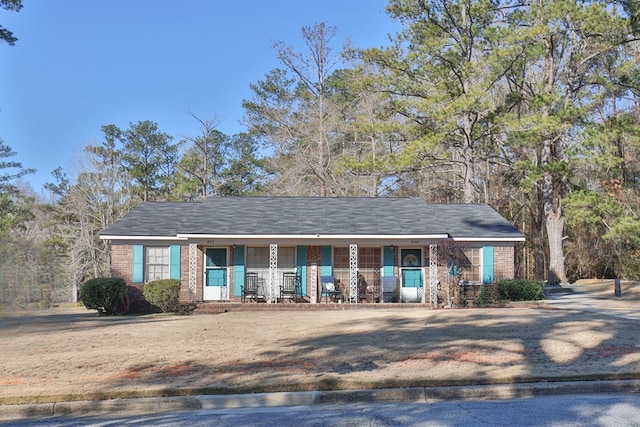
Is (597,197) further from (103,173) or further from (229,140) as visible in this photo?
(103,173)

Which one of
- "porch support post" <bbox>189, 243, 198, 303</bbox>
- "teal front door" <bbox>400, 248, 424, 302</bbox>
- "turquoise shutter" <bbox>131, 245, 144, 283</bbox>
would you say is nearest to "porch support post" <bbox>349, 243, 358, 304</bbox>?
"teal front door" <bbox>400, 248, 424, 302</bbox>

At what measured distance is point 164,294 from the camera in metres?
20.8

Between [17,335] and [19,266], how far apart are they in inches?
247

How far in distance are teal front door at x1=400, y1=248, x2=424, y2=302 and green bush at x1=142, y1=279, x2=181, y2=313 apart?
7986mm

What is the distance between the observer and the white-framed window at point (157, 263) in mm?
23172

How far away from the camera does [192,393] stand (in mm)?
8109

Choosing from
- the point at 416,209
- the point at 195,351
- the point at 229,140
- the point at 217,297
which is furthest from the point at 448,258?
the point at 229,140

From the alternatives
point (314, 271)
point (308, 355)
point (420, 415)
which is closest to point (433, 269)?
point (314, 271)

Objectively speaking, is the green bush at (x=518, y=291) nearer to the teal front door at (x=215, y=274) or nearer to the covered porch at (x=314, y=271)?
the covered porch at (x=314, y=271)

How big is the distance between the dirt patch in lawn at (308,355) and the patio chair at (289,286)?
284 inches

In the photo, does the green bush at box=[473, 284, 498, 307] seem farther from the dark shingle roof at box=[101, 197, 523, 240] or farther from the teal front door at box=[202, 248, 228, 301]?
the teal front door at box=[202, 248, 228, 301]

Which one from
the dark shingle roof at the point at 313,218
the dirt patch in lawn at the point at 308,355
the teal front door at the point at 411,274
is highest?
the dark shingle roof at the point at 313,218

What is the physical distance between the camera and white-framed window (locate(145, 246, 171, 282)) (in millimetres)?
23172

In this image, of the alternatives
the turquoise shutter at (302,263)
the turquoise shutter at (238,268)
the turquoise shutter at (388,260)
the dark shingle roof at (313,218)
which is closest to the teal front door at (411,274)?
the turquoise shutter at (388,260)
